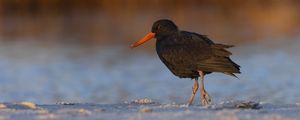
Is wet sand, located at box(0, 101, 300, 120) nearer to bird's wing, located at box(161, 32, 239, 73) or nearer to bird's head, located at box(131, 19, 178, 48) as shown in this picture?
bird's wing, located at box(161, 32, 239, 73)

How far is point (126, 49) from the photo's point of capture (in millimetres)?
26500

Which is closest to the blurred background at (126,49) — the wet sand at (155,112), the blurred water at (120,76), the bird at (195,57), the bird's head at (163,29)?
the blurred water at (120,76)

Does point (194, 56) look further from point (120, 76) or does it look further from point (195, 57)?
point (120, 76)

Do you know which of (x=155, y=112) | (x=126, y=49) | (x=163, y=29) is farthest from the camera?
(x=126, y=49)

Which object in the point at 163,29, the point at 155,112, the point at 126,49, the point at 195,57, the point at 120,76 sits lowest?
the point at 155,112

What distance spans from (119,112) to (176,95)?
858 cm

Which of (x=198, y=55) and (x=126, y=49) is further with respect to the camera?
(x=126, y=49)

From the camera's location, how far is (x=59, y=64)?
23594mm

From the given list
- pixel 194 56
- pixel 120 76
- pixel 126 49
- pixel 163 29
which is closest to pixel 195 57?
pixel 194 56

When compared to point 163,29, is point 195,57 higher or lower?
lower

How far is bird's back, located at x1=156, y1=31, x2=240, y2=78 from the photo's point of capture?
10211 mm

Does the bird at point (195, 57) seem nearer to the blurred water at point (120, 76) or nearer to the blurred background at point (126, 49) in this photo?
the blurred background at point (126, 49)

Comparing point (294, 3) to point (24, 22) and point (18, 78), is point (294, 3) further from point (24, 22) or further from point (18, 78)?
point (18, 78)

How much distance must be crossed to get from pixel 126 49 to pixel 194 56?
16.1 metres
